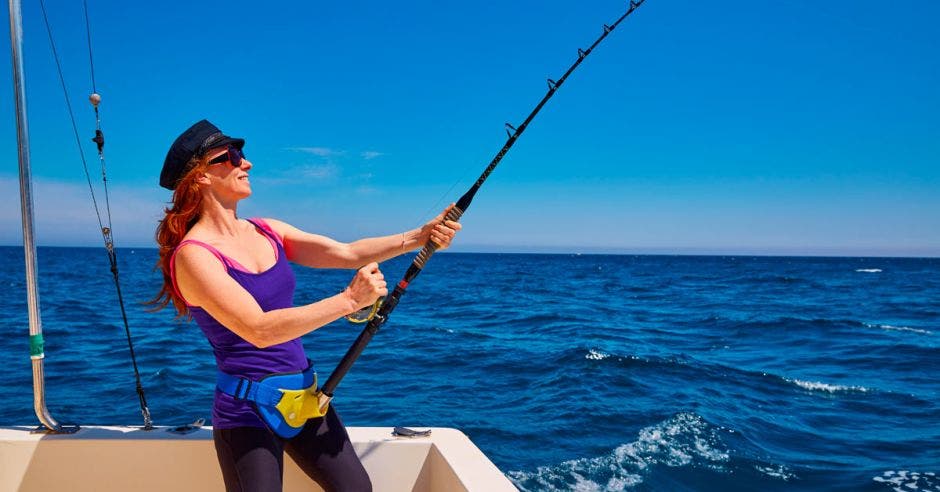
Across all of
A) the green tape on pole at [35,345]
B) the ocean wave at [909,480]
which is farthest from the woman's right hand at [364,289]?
the ocean wave at [909,480]

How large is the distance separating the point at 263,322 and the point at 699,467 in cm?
552

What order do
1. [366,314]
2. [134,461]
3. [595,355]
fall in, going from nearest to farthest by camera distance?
[366,314]
[134,461]
[595,355]

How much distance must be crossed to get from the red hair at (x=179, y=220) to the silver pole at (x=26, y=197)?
3.38 feet

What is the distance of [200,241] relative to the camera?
1.98 metres

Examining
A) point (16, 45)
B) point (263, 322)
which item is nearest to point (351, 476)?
point (263, 322)

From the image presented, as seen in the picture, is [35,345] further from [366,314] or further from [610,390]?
[610,390]

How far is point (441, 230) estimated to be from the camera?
2336 millimetres

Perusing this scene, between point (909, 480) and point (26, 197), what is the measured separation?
6878mm

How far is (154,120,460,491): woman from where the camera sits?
72.9 inches

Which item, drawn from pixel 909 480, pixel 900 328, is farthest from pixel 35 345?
pixel 900 328

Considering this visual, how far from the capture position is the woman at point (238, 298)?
1851 mm

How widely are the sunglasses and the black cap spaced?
21mm

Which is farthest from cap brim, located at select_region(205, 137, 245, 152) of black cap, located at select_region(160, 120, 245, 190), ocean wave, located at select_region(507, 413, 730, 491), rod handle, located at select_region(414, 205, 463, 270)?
ocean wave, located at select_region(507, 413, 730, 491)

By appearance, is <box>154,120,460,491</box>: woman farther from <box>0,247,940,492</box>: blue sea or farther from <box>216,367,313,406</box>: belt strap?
<box>0,247,940,492</box>: blue sea
